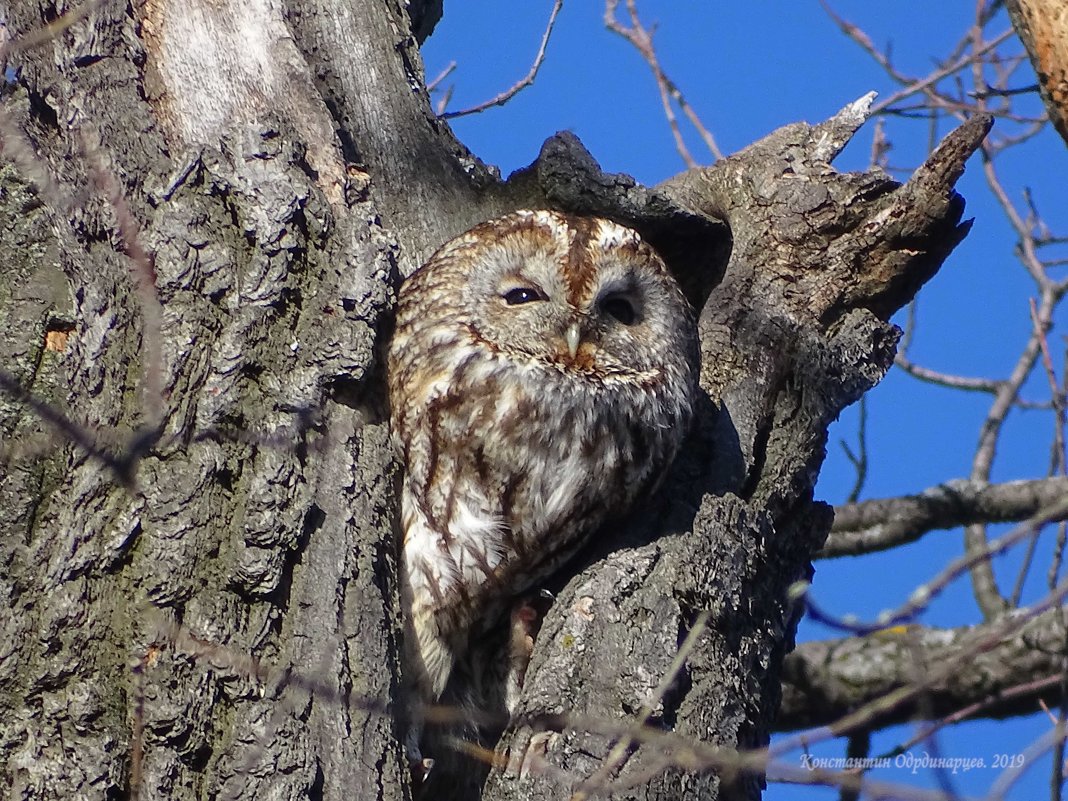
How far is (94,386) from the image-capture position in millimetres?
2361

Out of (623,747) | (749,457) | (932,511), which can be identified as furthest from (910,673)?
(623,747)

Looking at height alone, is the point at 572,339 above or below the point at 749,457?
above

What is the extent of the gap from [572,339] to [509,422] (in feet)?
0.81

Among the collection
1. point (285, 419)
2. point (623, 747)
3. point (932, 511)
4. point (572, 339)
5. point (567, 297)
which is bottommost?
point (623, 747)

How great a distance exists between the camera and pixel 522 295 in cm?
305

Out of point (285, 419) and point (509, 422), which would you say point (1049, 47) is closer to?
point (509, 422)

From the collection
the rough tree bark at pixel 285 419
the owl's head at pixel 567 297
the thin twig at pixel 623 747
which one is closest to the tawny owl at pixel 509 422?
the owl's head at pixel 567 297

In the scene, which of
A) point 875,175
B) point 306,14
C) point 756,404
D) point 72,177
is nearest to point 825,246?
point 875,175

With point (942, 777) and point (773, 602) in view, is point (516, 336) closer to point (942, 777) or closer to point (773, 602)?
point (773, 602)

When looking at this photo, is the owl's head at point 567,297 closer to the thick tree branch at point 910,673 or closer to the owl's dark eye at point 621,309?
the owl's dark eye at point 621,309

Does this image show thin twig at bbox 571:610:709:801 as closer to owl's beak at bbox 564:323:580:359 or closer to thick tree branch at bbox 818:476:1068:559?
owl's beak at bbox 564:323:580:359

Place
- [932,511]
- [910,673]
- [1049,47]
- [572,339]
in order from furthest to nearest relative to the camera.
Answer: [932,511] → [910,673] → [572,339] → [1049,47]

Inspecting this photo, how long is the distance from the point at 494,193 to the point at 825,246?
84 cm

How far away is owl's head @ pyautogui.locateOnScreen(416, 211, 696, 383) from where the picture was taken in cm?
293
